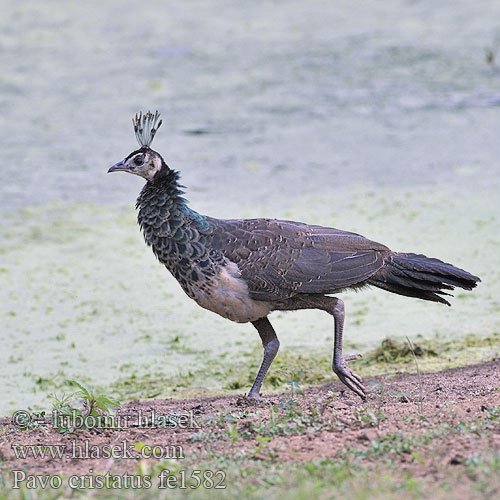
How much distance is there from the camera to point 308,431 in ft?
14.1

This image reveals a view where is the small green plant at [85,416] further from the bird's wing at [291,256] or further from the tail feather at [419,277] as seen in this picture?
the tail feather at [419,277]

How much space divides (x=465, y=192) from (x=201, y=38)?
213 inches

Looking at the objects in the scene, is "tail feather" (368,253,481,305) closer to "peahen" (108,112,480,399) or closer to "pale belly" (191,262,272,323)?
"peahen" (108,112,480,399)

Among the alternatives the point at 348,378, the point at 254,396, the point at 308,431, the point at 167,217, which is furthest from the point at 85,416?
the point at 348,378

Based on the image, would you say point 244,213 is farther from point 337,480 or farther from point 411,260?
point 337,480

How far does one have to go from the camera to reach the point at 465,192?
886 cm

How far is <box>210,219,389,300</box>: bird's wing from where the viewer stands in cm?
524

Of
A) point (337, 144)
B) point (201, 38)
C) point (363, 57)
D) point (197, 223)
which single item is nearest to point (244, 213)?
point (337, 144)

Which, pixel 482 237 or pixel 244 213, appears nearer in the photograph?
pixel 482 237

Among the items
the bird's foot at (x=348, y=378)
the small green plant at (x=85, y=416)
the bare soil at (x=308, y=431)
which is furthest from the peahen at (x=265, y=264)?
the small green plant at (x=85, y=416)

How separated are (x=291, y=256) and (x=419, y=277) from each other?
0.78m

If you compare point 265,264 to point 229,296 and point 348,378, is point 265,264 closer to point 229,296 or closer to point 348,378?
point 229,296

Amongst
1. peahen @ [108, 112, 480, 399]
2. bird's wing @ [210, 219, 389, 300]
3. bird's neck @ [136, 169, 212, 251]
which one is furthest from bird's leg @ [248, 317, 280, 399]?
bird's neck @ [136, 169, 212, 251]

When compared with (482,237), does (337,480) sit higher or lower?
lower
